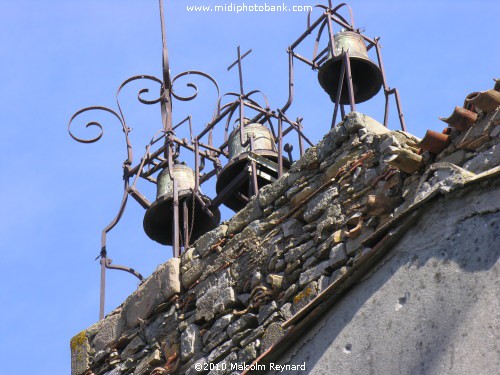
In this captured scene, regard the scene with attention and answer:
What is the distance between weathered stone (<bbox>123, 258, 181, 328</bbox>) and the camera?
6.99 meters

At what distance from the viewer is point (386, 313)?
5.32 m

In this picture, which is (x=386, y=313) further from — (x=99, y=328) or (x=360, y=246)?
(x=99, y=328)

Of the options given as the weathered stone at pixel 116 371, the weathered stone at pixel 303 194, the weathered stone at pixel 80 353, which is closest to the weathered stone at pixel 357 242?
the weathered stone at pixel 303 194

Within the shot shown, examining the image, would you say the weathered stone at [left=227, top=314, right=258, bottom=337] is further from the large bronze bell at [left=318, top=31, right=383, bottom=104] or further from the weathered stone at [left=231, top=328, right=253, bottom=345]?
the large bronze bell at [left=318, top=31, right=383, bottom=104]

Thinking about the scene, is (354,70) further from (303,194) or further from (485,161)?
(485,161)

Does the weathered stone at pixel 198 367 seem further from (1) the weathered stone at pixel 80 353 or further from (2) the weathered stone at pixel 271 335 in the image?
(1) the weathered stone at pixel 80 353

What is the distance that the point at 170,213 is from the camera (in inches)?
322

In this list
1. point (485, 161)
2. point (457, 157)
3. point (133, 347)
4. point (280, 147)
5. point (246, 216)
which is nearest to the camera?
point (485, 161)

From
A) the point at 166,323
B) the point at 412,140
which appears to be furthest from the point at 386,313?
the point at 166,323

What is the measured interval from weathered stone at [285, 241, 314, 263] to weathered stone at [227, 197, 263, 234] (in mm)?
462

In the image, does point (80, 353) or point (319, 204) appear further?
point (80, 353)

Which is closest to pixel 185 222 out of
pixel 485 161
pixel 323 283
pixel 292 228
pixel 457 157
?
pixel 292 228

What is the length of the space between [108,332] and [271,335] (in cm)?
156

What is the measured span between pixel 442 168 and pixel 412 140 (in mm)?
534
